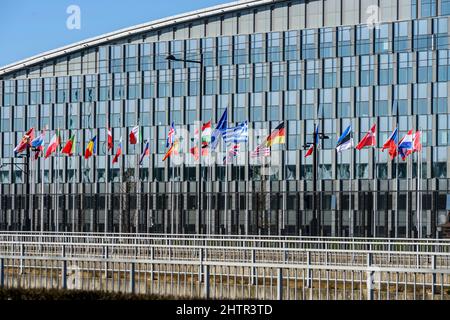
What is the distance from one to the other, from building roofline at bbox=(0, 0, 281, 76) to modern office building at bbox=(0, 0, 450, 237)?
116mm

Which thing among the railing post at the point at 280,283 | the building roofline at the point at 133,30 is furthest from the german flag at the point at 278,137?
the railing post at the point at 280,283

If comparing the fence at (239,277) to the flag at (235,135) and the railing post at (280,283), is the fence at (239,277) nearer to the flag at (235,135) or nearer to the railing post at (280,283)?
the railing post at (280,283)

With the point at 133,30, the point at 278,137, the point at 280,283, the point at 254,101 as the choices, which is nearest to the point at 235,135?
the point at 278,137

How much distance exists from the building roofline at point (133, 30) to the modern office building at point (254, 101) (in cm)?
12

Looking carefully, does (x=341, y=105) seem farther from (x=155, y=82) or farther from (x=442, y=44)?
(x=155, y=82)

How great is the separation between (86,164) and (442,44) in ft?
113

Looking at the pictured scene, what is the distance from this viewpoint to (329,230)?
9169 centimetres

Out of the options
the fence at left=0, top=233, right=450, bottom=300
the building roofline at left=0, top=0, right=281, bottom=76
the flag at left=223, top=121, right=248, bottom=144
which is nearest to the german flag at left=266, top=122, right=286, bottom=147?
the flag at left=223, top=121, right=248, bottom=144

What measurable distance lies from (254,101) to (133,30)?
44.7 feet

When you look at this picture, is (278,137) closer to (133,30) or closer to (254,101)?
(254,101)

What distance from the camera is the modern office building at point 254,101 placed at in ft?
303

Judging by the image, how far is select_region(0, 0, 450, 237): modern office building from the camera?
9244 cm

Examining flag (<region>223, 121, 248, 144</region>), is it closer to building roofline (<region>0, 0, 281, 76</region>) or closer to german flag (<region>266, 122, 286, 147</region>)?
german flag (<region>266, 122, 286, 147</region>)
